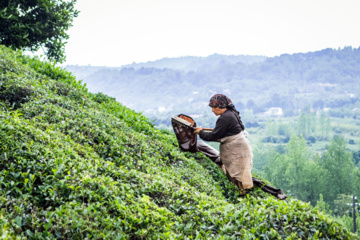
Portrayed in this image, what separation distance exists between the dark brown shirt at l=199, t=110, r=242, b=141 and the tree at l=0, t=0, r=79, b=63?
1134 centimetres

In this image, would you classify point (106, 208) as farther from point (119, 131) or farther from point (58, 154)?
point (119, 131)

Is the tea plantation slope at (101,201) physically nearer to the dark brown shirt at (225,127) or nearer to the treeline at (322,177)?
the dark brown shirt at (225,127)

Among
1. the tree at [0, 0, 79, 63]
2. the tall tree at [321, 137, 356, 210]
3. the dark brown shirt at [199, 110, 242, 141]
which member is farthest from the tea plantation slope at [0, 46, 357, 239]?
the tall tree at [321, 137, 356, 210]

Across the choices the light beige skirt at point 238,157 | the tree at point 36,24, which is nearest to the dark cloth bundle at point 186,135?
the light beige skirt at point 238,157

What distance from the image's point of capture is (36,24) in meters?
17.1

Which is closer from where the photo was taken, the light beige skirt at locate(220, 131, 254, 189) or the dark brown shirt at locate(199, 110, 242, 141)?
the dark brown shirt at locate(199, 110, 242, 141)

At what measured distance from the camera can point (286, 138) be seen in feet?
588

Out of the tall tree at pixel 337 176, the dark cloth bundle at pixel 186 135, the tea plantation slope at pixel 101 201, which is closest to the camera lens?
the tea plantation slope at pixel 101 201

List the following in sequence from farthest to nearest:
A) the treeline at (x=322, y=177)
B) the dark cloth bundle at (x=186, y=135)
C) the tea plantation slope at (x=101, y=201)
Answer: the treeline at (x=322, y=177)
the dark cloth bundle at (x=186, y=135)
the tea plantation slope at (x=101, y=201)

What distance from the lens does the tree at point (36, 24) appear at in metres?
16.0

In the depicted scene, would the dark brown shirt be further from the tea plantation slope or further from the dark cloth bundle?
the dark cloth bundle

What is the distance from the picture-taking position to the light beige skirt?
827cm

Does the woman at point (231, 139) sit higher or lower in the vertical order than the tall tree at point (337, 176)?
higher

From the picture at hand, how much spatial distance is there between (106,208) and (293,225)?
8.69 ft
